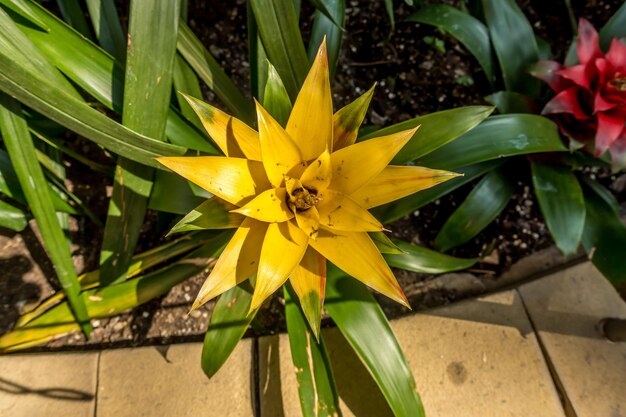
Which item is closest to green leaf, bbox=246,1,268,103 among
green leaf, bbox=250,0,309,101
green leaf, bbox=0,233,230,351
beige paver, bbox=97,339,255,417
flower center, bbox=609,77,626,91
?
green leaf, bbox=250,0,309,101

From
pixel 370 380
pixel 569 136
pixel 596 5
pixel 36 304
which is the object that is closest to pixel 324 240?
pixel 370 380

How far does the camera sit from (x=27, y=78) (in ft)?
2.59

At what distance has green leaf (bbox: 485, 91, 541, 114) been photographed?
136 centimetres

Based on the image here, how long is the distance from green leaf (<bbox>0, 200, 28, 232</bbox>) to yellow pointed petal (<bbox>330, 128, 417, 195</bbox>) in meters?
0.95

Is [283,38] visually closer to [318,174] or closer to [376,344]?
[318,174]

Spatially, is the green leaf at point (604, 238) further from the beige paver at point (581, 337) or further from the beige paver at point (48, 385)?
the beige paver at point (48, 385)

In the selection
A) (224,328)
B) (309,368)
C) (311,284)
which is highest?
(311,284)

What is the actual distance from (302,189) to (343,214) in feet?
0.30

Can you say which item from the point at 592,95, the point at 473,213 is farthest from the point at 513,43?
the point at 473,213

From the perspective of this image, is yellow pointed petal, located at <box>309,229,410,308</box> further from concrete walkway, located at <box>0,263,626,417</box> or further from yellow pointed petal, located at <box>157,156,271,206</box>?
concrete walkway, located at <box>0,263,626,417</box>

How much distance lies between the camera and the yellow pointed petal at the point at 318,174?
0.81 meters

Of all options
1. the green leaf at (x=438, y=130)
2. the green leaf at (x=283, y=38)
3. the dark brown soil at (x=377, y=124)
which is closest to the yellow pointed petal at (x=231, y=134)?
the green leaf at (x=283, y=38)

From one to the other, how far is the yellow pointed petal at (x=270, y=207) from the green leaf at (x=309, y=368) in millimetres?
376

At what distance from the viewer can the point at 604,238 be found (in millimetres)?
1310
